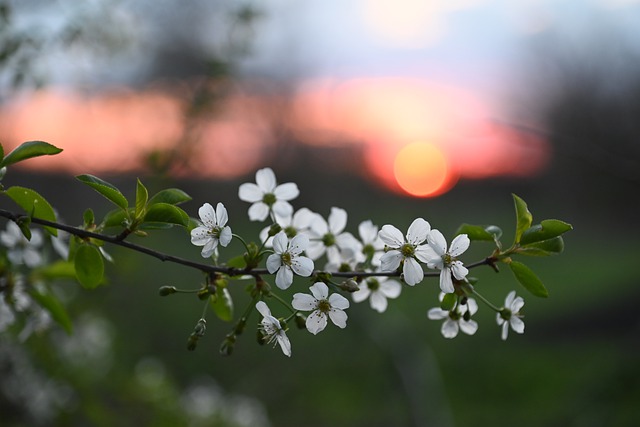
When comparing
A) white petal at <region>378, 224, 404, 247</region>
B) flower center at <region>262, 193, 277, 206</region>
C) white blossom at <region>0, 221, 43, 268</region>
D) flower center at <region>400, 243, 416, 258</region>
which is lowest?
white blossom at <region>0, 221, 43, 268</region>

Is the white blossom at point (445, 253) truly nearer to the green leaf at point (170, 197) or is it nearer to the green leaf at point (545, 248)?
the green leaf at point (545, 248)

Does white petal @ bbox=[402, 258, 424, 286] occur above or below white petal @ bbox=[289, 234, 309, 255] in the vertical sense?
below

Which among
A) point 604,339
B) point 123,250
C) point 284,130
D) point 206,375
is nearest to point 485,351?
point 604,339

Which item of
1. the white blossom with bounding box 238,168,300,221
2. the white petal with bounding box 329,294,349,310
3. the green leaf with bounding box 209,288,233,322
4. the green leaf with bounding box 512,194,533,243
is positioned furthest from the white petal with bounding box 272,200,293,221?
the green leaf with bounding box 512,194,533,243

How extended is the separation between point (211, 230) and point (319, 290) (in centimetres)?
20

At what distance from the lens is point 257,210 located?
1.26 meters

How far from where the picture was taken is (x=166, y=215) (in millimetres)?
1021

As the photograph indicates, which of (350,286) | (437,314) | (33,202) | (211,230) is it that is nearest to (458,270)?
(350,286)

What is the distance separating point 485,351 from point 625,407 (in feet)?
7.11

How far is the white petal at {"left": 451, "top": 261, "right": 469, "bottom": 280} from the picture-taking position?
976 millimetres

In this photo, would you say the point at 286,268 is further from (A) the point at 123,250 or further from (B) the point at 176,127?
(B) the point at 176,127

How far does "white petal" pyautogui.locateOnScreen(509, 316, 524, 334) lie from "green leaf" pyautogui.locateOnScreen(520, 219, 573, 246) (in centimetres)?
14

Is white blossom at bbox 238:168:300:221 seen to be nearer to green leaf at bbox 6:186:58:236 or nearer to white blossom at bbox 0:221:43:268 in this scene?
green leaf at bbox 6:186:58:236

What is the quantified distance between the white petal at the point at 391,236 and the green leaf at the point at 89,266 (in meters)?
0.41
